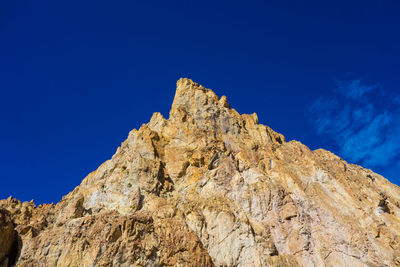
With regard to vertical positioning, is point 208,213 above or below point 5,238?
above

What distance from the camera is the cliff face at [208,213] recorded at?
32.5 metres

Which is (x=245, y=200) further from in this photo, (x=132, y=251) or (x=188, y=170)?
(x=132, y=251)

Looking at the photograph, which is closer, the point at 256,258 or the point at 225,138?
the point at 256,258

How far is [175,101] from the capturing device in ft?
197

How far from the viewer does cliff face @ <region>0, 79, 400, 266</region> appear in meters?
32.5

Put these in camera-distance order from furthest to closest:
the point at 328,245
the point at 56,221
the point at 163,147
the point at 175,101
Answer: the point at 175,101, the point at 163,147, the point at 56,221, the point at 328,245

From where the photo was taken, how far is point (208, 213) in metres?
36.6

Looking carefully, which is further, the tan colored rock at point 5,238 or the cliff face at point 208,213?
the tan colored rock at point 5,238

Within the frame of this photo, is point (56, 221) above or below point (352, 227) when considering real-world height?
above

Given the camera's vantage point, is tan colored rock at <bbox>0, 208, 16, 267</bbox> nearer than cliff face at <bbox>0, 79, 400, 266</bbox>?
No

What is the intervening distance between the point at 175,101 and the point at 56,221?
2970 centimetres

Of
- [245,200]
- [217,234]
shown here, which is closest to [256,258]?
[217,234]

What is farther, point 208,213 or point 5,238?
A: point 208,213

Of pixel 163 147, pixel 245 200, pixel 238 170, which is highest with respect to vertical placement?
pixel 163 147
